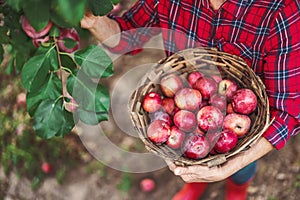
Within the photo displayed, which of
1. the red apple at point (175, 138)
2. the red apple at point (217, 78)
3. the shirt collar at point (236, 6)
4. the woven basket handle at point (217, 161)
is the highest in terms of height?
the shirt collar at point (236, 6)

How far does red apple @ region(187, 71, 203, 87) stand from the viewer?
160 centimetres

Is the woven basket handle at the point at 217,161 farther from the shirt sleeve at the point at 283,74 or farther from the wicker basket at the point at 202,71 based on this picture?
the shirt sleeve at the point at 283,74

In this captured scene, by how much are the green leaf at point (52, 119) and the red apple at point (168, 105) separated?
35 cm

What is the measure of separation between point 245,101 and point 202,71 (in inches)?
8.3

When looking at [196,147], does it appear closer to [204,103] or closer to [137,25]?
[204,103]

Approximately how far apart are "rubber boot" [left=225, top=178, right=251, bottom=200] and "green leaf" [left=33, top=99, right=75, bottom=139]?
0.99 metres

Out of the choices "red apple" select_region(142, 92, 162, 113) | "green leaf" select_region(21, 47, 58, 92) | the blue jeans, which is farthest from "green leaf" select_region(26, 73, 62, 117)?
the blue jeans

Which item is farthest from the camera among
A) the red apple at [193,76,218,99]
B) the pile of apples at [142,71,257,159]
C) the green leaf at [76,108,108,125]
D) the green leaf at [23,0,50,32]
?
the red apple at [193,76,218,99]

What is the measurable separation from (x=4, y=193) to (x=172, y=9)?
1.42 m

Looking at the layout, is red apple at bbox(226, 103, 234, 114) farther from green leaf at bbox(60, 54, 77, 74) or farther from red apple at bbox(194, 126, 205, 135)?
green leaf at bbox(60, 54, 77, 74)

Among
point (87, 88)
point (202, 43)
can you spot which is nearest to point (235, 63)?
point (202, 43)

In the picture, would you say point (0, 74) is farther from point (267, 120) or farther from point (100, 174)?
point (267, 120)

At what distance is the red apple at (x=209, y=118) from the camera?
1476 mm

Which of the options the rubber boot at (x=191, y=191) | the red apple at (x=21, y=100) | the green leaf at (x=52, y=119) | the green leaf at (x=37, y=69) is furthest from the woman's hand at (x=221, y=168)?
the red apple at (x=21, y=100)
